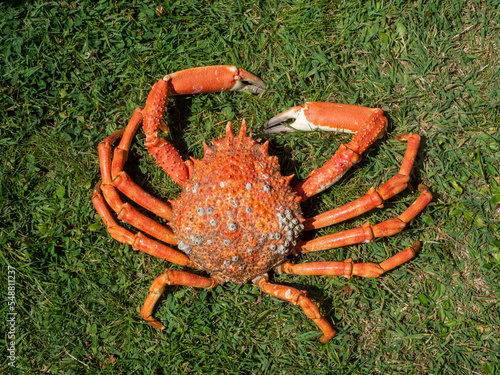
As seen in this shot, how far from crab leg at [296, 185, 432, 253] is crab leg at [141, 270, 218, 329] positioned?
723 mm

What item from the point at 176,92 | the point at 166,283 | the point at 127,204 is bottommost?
the point at 166,283

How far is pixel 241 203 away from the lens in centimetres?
269

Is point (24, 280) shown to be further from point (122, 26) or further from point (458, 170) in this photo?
point (458, 170)

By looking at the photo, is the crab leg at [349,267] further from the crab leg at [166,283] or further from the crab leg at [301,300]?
the crab leg at [166,283]

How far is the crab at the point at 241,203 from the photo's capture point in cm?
272

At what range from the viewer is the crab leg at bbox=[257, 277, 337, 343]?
2871 millimetres

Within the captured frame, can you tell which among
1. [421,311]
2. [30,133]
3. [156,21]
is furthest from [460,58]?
[30,133]

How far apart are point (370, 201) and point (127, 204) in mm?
1745

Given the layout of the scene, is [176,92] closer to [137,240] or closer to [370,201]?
[137,240]

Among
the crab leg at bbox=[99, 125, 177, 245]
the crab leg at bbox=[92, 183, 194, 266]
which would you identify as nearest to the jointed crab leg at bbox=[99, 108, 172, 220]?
the crab leg at bbox=[99, 125, 177, 245]

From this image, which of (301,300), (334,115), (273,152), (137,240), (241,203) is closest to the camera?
(241,203)

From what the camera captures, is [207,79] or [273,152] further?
[273,152]

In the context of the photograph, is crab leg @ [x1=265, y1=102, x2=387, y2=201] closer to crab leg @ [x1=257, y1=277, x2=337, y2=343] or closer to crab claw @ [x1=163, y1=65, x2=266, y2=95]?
crab claw @ [x1=163, y1=65, x2=266, y2=95]

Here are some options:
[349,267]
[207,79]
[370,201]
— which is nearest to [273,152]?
[207,79]
